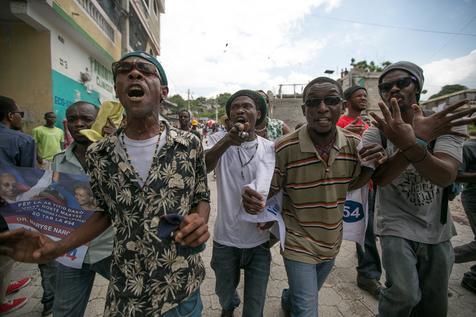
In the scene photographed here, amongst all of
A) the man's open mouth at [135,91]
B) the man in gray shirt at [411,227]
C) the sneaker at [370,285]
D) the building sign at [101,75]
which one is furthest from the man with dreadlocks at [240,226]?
the building sign at [101,75]

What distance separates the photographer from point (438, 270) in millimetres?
1938

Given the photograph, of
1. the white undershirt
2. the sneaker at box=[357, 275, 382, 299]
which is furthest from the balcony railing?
the sneaker at box=[357, 275, 382, 299]

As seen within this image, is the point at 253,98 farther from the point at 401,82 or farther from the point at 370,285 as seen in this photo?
the point at 370,285

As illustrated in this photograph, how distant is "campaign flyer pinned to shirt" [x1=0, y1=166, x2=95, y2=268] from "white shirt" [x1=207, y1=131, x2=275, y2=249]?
99 cm

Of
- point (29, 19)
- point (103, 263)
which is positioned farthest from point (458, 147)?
point (29, 19)

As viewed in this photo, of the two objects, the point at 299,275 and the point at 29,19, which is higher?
the point at 29,19

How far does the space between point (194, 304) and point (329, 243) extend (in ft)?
3.52

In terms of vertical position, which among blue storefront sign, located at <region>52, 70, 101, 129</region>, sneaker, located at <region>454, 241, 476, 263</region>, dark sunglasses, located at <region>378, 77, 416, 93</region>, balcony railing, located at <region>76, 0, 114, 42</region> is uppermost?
balcony railing, located at <region>76, 0, 114, 42</region>

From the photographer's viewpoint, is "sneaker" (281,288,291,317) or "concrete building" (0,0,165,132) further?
"concrete building" (0,0,165,132)

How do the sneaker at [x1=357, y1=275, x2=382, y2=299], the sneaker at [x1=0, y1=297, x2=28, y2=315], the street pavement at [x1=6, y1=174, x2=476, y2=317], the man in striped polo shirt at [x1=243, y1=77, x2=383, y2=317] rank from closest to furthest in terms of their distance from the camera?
1. the man in striped polo shirt at [x1=243, y1=77, x2=383, y2=317]
2. the sneaker at [x1=0, y1=297, x2=28, y2=315]
3. the street pavement at [x1=6, y1=174, x2=476, y2=317]
4. the sneaker at [x1=357, y1=275, x2=382, y2=299]

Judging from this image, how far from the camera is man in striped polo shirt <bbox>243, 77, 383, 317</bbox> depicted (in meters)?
1.86

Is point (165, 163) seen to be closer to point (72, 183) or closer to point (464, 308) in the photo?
point (72, 183)

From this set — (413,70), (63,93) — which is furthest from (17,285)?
(63,93)

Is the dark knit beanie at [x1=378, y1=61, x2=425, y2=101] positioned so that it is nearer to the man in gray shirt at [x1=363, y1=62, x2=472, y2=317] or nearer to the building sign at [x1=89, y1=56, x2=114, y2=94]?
the man in gray shirt at [x1=363, y1=62, x2=472, y2=317]
